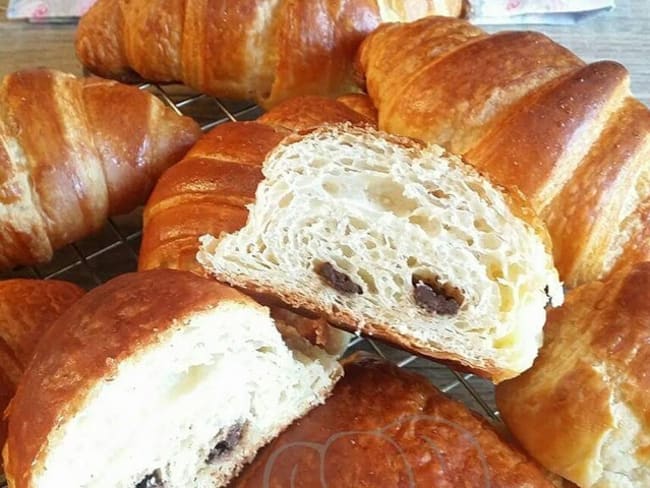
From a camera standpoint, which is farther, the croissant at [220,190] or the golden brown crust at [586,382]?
the croissant at [220,190]

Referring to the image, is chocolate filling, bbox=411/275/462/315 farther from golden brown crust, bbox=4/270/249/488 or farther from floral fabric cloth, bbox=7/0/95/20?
floral fabric cloth, bbox=7/0/95/20

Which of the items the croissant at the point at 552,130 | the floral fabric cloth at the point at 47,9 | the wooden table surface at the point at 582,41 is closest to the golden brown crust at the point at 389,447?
the croissant at the point at 552,130

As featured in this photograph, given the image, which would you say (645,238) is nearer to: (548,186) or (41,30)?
(548,186)

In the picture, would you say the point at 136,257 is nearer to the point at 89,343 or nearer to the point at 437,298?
the point at 89,343

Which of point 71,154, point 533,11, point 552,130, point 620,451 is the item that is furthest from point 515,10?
point 620,451

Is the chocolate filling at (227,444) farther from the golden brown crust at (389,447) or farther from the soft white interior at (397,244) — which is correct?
the soft white interior at (397,244)

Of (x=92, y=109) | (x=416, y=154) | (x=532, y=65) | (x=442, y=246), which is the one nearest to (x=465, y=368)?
(x=442, y=246)

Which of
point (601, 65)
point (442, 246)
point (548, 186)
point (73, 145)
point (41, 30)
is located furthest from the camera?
point (41, 30)
